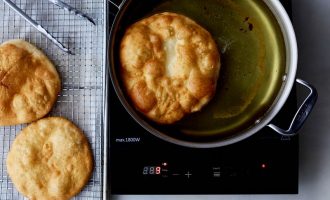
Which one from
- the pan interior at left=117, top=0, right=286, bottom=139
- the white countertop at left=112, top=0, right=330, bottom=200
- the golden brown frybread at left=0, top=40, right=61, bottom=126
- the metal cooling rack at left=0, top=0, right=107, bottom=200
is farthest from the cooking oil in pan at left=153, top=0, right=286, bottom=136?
the golden brown frybread at left=0, top=40, right=61, bottom=126

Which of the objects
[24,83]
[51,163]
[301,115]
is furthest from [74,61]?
[301,115]

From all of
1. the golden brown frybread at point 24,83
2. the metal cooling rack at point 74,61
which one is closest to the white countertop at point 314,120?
the metal cooling rack at point 74,61

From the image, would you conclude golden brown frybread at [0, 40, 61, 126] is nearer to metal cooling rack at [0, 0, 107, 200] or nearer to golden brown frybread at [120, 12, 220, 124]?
metal cooling rack at [0, 0, 107, 200]

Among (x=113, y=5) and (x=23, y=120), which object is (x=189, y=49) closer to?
(x=113, y=5)

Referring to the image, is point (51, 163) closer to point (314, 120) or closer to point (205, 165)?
point (205, 165)

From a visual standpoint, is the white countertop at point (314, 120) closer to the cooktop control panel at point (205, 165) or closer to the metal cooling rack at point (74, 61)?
the cooktop control panel at point (205, 165)
